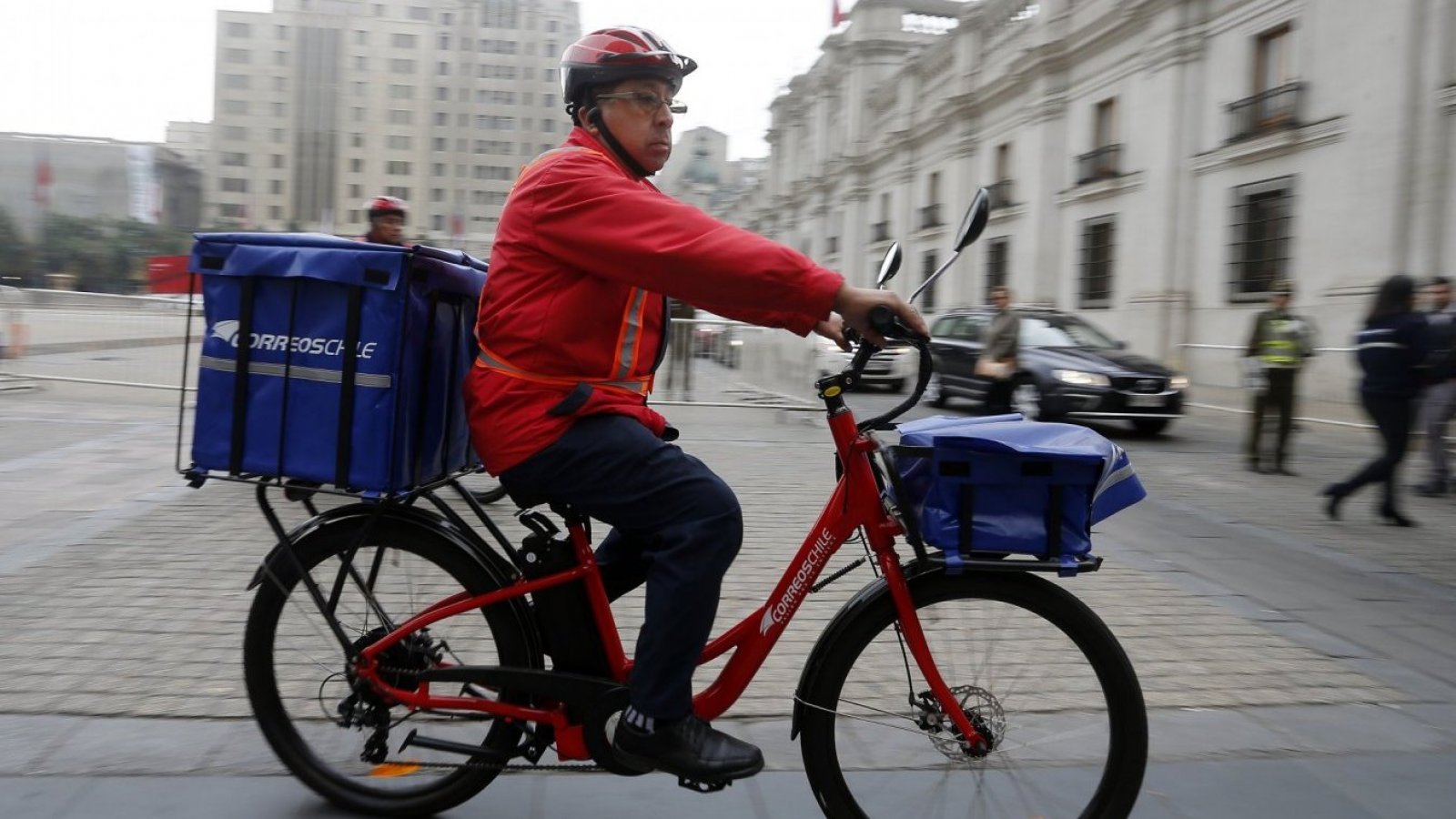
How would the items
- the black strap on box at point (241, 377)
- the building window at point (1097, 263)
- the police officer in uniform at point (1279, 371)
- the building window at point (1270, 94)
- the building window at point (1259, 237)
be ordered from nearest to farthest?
the black strap on box at point (241, 377) < the police officer in uniform at point (1279, 371) < the building window at point (1270, 94) < the building window at point (1259, 237) < the building window at point (1097, 263)

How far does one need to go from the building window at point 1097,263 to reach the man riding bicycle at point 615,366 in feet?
77.2

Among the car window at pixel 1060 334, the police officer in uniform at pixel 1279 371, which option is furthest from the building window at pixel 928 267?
the police officer in uniform at pixel 1279 371

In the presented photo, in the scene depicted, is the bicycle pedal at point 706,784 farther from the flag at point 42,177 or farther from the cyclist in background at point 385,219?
the flag at point 42,177

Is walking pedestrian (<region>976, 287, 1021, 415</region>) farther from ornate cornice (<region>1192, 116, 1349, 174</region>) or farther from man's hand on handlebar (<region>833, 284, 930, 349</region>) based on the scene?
man's hand on handlebar (<region>833, 284, 930, 349</region>)

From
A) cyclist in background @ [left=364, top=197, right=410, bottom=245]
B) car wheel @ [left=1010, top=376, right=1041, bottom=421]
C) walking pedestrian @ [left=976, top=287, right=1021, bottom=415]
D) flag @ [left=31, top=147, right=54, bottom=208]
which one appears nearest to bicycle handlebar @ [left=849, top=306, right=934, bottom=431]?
cyclist in background @ [left=364, top=197, right=410, bottom=245]

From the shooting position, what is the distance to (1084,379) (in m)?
13.5

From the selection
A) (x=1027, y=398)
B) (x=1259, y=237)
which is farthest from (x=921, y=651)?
(x=1259, y=237)

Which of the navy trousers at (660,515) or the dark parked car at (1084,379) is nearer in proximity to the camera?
the navy trousers at (660,515)

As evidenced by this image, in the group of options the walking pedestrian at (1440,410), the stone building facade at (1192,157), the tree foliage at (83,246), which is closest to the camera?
the walking pedestrian at (1440,410)

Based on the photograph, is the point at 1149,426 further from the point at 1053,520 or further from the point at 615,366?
the point at 615,366

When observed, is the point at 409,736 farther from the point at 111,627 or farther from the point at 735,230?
the point at 111,627

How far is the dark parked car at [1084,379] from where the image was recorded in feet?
43.9

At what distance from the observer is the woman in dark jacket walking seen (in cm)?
782

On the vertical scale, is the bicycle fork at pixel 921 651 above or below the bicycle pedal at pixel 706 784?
above
